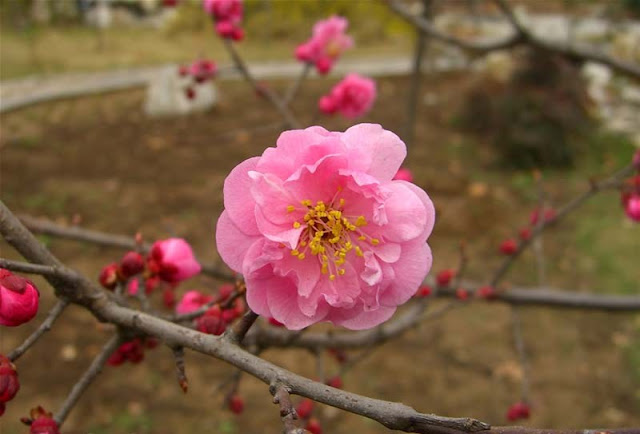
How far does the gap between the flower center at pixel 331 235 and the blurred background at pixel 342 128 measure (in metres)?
0.66

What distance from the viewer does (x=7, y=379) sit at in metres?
0.87

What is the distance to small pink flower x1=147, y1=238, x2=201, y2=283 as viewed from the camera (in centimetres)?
121

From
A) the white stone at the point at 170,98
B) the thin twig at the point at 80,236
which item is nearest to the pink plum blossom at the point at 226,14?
the thin twig at the point at 80,236

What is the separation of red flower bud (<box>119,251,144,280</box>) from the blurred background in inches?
10.2

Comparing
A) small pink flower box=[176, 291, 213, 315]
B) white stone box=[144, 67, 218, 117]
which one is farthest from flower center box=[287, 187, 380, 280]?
white stone box=[144, 67, 218, 117]

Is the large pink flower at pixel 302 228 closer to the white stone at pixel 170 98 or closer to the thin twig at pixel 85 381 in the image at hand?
the thin twig at pixel 85 381

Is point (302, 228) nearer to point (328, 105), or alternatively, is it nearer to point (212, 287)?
point (212, 287)

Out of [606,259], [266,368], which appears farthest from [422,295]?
[606,259]

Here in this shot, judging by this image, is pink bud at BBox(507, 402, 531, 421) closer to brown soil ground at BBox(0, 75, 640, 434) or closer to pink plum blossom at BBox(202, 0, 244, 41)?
brown soil ground at BBox(0, 75, 640, 434)

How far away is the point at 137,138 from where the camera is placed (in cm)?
715

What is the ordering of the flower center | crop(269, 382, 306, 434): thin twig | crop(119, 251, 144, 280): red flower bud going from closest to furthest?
crop(269, 382, 306, 434): thin twig
the flower center
crop(119, 251, 144, 280): red flower bud

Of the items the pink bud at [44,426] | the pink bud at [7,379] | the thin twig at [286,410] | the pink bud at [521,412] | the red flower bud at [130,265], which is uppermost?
the thin twig at [286,410]

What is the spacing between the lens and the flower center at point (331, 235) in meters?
0.90

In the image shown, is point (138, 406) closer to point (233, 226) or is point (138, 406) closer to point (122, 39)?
point (233, 226)
